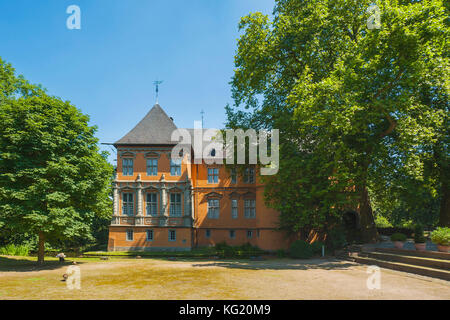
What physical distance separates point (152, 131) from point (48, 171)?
53.0ft

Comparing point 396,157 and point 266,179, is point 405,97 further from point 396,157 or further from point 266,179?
point 266,179

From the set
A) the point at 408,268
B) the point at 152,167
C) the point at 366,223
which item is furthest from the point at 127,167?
the point at 408,268

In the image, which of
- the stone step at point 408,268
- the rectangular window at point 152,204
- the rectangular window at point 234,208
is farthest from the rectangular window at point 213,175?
the stone step at point 408,268

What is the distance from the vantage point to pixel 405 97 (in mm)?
16656

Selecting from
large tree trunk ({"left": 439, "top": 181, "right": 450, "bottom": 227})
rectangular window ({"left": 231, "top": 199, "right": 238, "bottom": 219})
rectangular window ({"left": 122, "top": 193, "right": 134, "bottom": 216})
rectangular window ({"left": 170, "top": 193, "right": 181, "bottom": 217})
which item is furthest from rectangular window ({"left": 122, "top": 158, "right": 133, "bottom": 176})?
large tree trunk ({"left": 439, "top": 181, "right": 450, "bottom": 227})

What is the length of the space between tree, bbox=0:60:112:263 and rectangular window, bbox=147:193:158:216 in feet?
36.6

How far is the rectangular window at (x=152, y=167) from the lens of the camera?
32.5m

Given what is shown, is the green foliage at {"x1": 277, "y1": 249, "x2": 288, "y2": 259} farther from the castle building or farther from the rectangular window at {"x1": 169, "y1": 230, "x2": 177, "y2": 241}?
the rectangular window at {"x1": 169, "y1": 230, "x2": 177, "y2": 241}

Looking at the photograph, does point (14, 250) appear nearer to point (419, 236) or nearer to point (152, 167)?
point (152, 167)

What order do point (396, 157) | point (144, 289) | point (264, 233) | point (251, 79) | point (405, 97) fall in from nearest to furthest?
point (144, 289) < point (405, 97) < point (396, 157) < point (251, 79) < point (264, 233)

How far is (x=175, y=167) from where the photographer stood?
107ft

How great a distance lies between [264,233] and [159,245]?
1182 cm

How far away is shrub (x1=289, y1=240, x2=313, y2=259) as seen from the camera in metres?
23.4

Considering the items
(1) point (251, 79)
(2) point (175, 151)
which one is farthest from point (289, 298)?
(2) point (175, 151)
